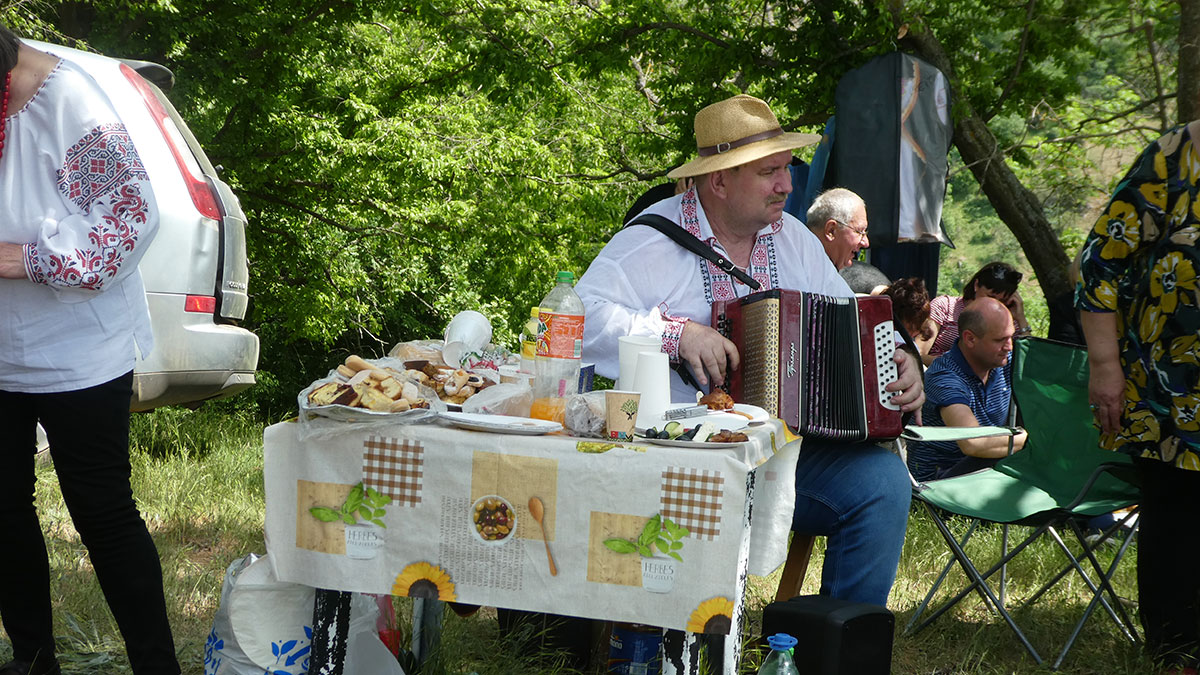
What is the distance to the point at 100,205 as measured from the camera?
2.36 m

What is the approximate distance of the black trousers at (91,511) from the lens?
244cm

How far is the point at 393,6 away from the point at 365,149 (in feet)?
4.19

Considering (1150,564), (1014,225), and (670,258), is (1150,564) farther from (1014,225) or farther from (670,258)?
(1014,225)

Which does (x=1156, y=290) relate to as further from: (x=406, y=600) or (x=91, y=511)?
(x=91, y=511)

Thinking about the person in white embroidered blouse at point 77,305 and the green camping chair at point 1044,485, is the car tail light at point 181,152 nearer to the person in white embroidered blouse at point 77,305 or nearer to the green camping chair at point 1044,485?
the person in white embroidered blouse at point 77,305

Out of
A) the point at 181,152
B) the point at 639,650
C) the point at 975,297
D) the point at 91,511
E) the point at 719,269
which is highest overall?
the point at 181,152

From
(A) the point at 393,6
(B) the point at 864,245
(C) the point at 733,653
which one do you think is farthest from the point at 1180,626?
(A) the point at 393,6

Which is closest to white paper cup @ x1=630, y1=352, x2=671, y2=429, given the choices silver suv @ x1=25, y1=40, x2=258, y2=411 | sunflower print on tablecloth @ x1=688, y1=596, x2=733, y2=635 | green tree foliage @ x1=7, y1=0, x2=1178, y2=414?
sunflower print on tablecloth @ x1=688, y1=596, x2=733, y2=635

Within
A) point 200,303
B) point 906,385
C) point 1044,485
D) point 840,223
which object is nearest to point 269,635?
point 906,385

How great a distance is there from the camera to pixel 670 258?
3.24 metres

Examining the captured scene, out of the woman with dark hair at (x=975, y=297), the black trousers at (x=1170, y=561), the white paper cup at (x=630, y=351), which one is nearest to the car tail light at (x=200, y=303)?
the white paper cup at (x=630, y=351)

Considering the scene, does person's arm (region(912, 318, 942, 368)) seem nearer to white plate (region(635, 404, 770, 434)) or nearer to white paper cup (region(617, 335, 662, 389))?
white plate (region(635, 404, 770, 434))

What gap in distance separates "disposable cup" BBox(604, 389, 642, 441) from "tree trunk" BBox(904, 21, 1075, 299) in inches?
207

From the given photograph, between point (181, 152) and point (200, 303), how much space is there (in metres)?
0.59
